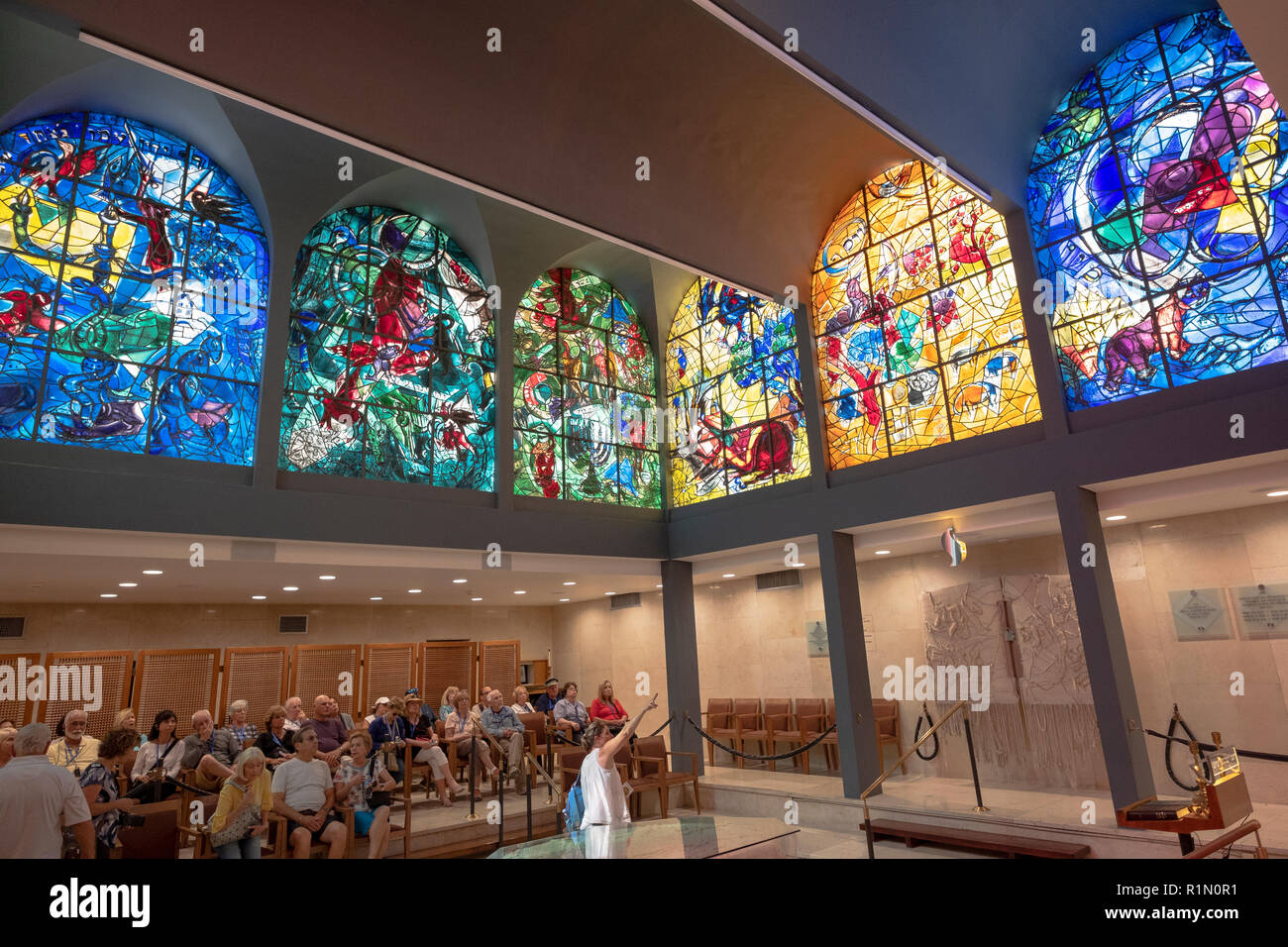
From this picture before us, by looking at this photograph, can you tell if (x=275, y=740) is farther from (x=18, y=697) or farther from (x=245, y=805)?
(x=18, y=697)

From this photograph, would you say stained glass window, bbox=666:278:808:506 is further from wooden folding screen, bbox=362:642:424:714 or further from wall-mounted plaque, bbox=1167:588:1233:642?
wooden folding screen, bbox=362:642:424:714

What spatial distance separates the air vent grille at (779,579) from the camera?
12.5 metres

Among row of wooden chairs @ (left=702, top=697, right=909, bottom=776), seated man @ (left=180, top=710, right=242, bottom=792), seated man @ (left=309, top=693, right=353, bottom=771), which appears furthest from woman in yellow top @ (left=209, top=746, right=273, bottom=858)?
row of wooden chairs @ (left=702, top=697, right=909, bottom=776)

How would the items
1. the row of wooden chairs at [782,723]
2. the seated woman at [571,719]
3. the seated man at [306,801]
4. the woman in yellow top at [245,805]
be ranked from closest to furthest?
the woman in yellow top at [245,805] < the seated man at [306,801] < the seated woman at [571,719] < the row of wooden chairs at [782,723]

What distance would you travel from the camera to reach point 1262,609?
26.4ft

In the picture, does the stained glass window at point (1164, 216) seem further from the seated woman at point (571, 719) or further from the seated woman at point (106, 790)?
the seated woman at point (106, 790)

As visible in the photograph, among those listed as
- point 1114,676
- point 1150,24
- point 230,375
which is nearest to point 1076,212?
point 1150,24

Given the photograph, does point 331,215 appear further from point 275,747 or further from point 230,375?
point 275,747

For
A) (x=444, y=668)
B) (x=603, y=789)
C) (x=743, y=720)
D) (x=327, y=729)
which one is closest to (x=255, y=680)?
(x=444, y=668)

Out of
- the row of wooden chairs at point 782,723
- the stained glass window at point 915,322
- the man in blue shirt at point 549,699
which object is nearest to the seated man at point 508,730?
the man in blue shirt at point 549,699

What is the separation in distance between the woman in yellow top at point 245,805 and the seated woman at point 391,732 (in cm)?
241

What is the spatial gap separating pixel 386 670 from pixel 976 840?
10441 mm

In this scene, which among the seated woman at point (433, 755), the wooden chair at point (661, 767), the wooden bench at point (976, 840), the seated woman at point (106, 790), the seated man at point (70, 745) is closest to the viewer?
the seated woman at point (106, 790)

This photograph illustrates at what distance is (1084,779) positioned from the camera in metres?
8.84
